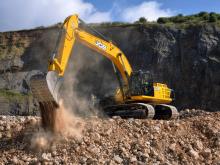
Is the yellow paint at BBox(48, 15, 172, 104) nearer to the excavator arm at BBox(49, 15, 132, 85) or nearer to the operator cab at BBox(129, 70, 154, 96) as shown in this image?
the excavator arm at BBox(49, 15, 132, 85)

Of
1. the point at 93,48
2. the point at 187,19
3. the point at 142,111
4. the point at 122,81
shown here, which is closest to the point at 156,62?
the point at 187,19

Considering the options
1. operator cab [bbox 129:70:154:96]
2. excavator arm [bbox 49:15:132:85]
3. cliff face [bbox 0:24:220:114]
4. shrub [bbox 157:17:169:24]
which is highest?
shrub [bbox 157:17:169:24]

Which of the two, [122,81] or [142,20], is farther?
[142,20]

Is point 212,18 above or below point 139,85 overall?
above

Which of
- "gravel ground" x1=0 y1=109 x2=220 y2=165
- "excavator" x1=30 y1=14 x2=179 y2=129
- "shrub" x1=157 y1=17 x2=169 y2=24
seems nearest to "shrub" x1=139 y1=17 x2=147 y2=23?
"shrub" x1=157 y1=17 x2=169 y2=24

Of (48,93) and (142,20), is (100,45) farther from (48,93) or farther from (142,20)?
(142,20)

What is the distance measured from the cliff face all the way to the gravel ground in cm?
2031

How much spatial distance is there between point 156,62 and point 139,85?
18.4 metres

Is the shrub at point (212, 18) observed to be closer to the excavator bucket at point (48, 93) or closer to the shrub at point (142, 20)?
the shrub at point (142, 20)

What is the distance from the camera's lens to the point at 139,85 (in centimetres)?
1753

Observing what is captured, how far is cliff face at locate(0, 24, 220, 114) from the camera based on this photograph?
3359cm

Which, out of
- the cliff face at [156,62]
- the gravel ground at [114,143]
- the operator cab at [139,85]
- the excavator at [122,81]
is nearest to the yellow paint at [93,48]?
the excavator at [122,81]

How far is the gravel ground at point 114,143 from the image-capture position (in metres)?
11.0

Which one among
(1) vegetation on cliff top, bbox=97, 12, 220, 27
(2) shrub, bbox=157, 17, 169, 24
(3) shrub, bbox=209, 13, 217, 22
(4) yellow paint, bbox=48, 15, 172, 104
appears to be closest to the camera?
(4) yellow paint, bbox=48, 15, 172, 104
